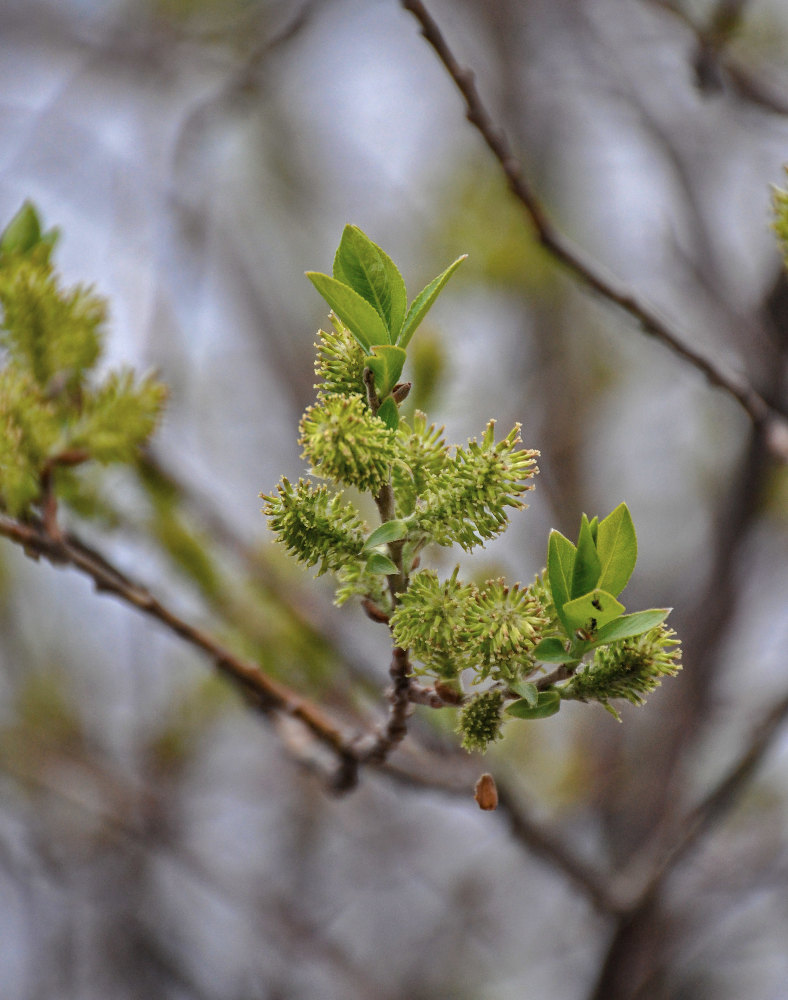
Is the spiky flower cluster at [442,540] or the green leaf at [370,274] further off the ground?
the green leaf at [370,274]

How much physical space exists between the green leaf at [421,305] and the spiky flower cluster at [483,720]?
258mm

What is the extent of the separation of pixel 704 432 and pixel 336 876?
210cm

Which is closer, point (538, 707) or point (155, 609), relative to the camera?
point (538, 707)

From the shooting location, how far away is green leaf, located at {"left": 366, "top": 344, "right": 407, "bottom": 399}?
503 mm

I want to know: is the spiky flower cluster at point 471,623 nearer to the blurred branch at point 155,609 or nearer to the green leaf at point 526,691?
the green leaf at point 526,691

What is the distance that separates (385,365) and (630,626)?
235mm

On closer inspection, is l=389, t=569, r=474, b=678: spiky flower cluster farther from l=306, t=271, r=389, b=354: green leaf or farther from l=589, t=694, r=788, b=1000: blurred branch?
l=589, t=694, r=788, b=1000: blurred branch

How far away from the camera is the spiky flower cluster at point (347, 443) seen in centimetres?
47

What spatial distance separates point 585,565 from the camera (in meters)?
0.55

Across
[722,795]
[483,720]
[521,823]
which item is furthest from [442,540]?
[722,795]

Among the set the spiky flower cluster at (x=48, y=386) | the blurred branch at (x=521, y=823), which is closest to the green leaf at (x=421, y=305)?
the spiky flower cluster at (x=48, y=386)

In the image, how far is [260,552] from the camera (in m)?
1.71

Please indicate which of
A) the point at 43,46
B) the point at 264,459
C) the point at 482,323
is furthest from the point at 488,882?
the point at 43,46

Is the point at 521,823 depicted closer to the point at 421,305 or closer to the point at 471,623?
the point at 471,623
